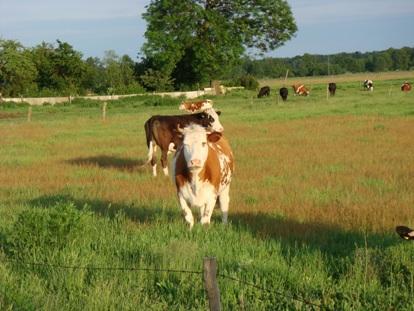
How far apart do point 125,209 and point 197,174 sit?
7.69ft

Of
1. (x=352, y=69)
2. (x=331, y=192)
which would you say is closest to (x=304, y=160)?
(x=331, y=192)

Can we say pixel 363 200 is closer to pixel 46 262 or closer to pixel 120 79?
pixel 46 262

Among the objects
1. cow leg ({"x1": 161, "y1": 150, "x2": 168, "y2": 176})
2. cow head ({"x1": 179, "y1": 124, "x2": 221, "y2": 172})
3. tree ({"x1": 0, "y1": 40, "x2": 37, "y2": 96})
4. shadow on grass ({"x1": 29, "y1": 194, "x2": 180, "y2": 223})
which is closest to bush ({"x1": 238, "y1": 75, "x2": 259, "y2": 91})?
tree ({"x1": 0, "y1": 40, "x2": 37, "y2": 96})

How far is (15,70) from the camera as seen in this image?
67.9 meters

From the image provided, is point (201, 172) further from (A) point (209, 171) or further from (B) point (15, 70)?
(B) point (15, 70)

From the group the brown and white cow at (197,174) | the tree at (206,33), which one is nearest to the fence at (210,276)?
the brown and white cow at (197,174)

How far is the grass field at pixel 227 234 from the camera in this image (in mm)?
5875

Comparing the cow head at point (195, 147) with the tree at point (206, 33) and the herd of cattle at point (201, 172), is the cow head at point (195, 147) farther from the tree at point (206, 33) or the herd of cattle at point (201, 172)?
the tree at point (206, 33)

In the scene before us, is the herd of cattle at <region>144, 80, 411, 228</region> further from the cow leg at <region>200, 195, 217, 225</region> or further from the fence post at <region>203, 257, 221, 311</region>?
the fence post at <region>203, 257, 221, 311</region>

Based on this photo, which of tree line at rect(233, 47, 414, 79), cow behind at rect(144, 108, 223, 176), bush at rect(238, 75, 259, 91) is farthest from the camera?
tree line at rect(233, 47, 414, 79)

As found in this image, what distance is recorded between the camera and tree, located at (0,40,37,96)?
68188mm

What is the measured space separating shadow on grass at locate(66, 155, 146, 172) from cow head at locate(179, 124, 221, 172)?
7.39m

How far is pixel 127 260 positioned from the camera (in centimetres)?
716

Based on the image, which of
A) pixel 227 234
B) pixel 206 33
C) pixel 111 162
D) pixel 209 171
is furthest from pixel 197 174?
pixel 206 33
